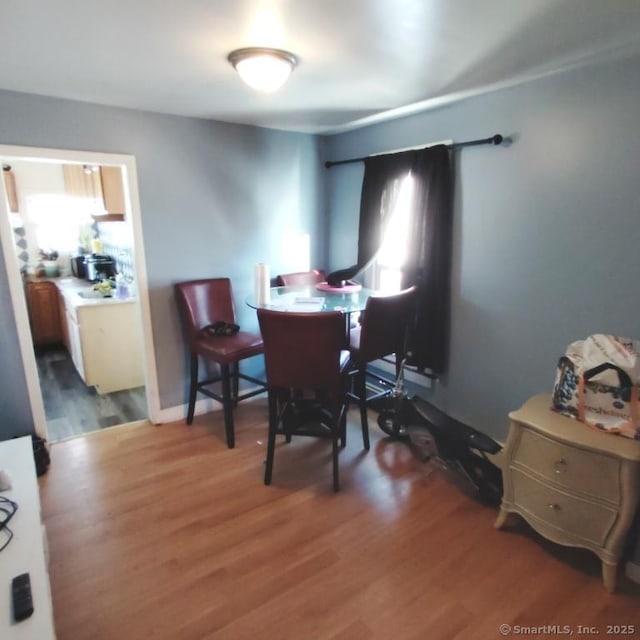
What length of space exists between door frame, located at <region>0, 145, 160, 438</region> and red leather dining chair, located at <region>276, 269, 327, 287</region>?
1033mm

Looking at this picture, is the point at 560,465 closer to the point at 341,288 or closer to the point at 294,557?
the point at 294,557

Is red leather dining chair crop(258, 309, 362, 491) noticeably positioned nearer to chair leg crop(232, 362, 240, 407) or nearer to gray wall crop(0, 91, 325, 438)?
chair leg crop(232, 362, 240, 407)

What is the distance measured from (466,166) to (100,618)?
9.44 feet

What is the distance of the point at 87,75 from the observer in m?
1.99

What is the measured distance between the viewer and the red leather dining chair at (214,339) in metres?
2.71

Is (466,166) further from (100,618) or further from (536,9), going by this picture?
(100,618)

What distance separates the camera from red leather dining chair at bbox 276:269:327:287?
337cm

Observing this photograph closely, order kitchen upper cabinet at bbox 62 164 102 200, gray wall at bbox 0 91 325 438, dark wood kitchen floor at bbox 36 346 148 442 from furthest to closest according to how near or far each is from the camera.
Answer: kitchen upper cabinet at bbox 62 164 102 200 → dark wood kitchen floor at bbox 36 346 148 442 → gray wall at bbox 0 91 325 438

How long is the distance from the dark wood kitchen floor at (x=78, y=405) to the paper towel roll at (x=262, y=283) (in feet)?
4.57

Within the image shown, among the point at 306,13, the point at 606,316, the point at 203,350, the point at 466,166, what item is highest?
the point at 306,13

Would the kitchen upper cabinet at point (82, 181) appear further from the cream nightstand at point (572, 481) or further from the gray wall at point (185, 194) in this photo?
the cream nightstand at point (572, 481)

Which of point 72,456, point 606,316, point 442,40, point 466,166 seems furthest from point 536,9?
point 72,456

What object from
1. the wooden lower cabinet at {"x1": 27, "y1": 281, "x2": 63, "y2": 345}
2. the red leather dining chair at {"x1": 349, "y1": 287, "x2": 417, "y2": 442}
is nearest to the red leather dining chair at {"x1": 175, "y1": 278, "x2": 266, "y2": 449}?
the red leather dining chair at {"x1": 349, "y1": 287, "x2": 417, "y2": 442}

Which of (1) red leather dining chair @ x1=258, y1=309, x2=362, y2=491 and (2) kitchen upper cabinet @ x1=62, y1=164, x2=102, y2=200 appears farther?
(2) kitchen upper cabinet @ x1=62, y1=164, x2=102, y2=200
